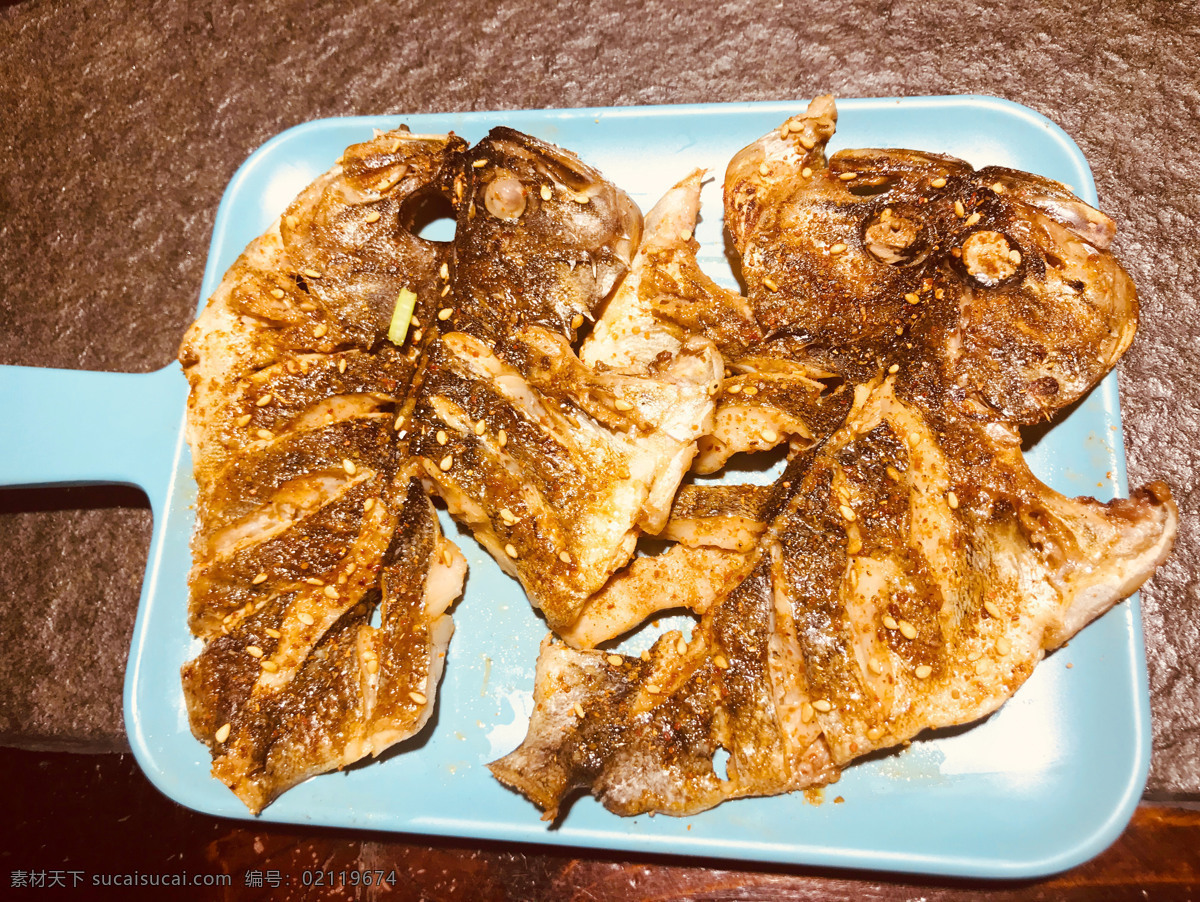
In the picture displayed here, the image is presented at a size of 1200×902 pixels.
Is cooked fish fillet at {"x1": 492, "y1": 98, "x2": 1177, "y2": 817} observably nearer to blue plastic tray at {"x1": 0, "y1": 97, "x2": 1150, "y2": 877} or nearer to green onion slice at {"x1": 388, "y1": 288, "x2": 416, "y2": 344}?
blue plastic tray at {"x1": 0, "y1": 97, "x2": 1150, "y2": 877}

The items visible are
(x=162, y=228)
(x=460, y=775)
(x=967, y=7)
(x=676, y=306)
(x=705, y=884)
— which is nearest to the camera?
(x=676, y=306)

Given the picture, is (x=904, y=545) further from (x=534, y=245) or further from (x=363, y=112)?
(x=363, y=112)

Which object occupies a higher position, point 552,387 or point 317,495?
point 552,387

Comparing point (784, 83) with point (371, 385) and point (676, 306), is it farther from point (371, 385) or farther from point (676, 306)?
point (371, 385)

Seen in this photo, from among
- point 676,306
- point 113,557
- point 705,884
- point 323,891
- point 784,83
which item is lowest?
point 323,891

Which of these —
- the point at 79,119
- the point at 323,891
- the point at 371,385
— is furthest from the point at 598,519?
the point at 79,119

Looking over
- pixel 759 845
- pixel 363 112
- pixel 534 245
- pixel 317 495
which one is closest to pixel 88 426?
pixel 317 495
